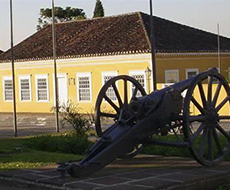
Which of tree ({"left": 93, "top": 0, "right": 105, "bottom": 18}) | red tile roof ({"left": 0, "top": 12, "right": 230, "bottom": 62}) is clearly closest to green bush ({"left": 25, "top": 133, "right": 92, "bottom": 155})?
red tile roof ({"left": 0, "top": 12, "right": 230, "bottom": 62})

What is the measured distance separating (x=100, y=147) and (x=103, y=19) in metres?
28.9

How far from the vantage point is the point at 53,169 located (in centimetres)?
1046

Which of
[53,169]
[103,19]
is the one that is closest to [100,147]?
[53,169]

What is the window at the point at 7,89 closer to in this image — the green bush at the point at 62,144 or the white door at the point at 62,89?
the white door at the point at 62,89

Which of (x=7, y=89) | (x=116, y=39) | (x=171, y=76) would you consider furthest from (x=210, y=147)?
(x=7, y=89)

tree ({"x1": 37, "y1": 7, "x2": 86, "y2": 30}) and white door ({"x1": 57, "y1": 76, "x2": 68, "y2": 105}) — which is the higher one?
tree ({"x1": 37, "y1": 7, "x2": 86, "y2": 30})

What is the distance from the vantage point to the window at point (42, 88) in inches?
1453

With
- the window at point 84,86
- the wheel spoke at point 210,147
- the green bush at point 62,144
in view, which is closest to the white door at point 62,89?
the window at point 84,86

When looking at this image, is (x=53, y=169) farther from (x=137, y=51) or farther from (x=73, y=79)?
(x=73, y=79)

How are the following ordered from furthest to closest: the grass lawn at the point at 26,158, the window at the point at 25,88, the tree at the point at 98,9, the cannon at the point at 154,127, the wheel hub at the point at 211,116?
the tree at the point at 98,9 < the window at the point at 25,88 < the grass lawn at the point at 26,158 < the wheel hub at the point at 211,116 < the cannon at the point at 154,127

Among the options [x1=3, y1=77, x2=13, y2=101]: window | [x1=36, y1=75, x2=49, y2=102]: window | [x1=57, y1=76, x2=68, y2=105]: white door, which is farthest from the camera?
[x1=3, y1=77, x2=13, y2=101]: window

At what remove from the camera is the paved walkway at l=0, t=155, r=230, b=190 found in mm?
8805

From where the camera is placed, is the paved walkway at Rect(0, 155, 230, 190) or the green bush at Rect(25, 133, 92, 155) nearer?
the paved walkway at Rect(0, 155, 230, 190)

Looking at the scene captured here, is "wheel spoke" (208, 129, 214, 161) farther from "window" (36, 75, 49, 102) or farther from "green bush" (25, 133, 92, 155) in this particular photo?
"window" (36, 75, 49, 102)
